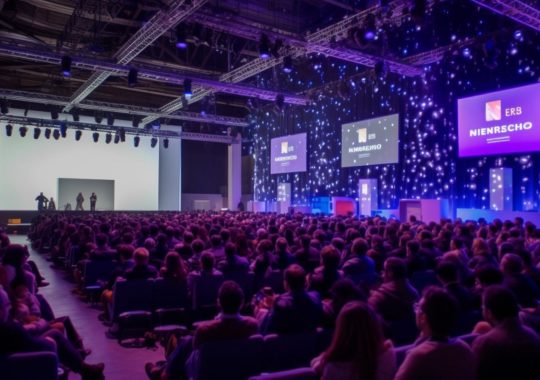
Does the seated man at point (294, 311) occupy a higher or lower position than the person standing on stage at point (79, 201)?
lower

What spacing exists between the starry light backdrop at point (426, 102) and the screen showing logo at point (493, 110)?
0.43 metres

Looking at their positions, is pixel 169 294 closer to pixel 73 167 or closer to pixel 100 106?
pixel 100 106

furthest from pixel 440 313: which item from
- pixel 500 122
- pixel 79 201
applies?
pixel 79 201

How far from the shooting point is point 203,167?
95.0 feet

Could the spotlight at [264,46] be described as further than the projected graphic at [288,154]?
No

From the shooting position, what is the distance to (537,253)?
6.07m

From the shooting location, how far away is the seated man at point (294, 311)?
3.29 meters

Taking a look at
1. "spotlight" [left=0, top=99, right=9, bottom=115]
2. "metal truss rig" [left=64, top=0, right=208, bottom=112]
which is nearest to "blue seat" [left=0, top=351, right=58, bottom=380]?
"metal truss rig" [left=64, top=0, right=208, bottom=112]

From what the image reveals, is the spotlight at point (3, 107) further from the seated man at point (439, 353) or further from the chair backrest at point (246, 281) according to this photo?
the seated man at point (439, 353)

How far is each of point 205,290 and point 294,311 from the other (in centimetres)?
213

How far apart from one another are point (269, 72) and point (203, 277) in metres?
19.5

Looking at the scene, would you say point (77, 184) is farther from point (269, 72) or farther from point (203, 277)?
point (203, 277)

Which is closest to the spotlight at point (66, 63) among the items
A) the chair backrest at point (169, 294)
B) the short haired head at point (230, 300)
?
the chair backrest at point (169, 294)

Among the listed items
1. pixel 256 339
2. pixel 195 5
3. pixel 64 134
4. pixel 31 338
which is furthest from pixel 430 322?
pixel 64 134
